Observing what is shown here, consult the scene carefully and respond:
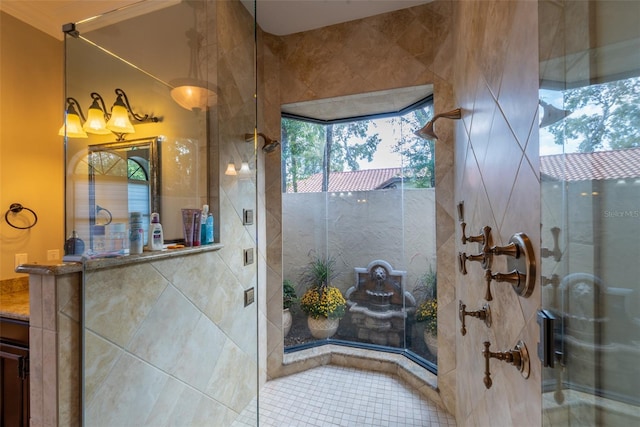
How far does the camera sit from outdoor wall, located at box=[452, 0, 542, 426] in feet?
2.07

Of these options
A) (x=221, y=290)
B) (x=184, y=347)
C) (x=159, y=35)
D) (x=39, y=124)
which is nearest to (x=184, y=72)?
(x=159, y=35)

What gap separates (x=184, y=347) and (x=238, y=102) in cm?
150

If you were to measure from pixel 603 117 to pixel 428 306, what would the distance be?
6.31 ft

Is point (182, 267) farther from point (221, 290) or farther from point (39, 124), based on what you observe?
point (39, 124)

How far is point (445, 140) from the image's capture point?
1.82 metres

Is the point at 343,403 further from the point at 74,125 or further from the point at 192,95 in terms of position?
the point at 74,125

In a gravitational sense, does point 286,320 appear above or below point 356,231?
below

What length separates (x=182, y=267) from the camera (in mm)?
1322

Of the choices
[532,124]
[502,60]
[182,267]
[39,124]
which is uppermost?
[39,124]

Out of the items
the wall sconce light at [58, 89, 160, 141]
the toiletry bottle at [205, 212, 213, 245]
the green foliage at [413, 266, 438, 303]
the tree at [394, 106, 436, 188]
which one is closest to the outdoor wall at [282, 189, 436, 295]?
the green foliage at [413, 266, 438, 303]

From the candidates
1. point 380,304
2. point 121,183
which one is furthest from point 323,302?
point 121,183

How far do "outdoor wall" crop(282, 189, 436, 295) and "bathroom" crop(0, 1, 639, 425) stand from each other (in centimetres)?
26

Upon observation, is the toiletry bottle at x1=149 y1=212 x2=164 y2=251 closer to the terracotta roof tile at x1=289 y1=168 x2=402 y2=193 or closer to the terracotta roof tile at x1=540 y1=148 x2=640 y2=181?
the terracotta roof tile at x1=289 y1=168 x2=402 y2=193

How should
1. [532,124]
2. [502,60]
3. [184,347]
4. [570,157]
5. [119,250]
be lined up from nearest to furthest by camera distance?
1. [570,157]
2. [532,124]
3. [502,60]
4. [119,250]
5. [184,347]
